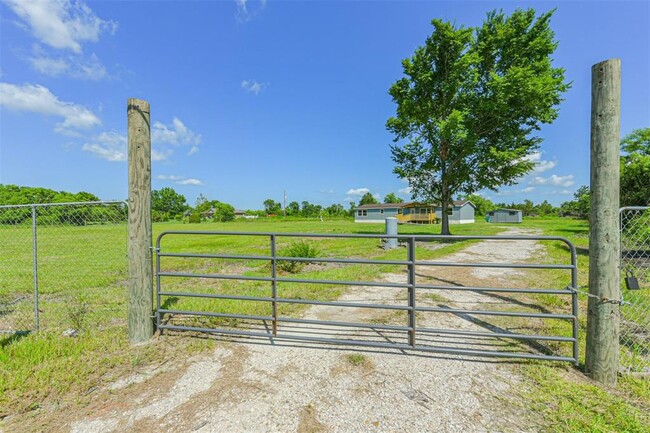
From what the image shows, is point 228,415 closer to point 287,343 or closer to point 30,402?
point 287,343

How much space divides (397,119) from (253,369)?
19219mm

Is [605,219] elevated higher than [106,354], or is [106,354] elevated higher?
[605,219]

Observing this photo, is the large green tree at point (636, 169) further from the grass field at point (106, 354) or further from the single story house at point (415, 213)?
the single story house at point (415, 213)

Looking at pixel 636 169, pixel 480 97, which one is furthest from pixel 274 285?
pixel 480 97

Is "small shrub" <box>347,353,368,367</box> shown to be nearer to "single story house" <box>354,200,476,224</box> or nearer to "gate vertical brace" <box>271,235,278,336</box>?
"gate vertical brace" <box>271,235,278,336</box>

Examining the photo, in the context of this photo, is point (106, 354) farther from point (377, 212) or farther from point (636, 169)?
point (377, 212)

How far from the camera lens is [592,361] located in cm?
268

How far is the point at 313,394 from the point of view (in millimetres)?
2482

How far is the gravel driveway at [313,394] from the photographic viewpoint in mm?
2137

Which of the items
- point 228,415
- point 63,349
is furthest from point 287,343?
point 63,349

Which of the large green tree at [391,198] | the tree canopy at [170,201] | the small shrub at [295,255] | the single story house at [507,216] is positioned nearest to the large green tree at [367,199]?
the large green tree at [391,198]

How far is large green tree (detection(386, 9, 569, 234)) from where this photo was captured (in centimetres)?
1578

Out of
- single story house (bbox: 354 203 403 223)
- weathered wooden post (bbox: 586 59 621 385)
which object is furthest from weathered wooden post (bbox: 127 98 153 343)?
single story house (bbox: 354 203 403 223)

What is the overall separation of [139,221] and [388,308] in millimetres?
3323
